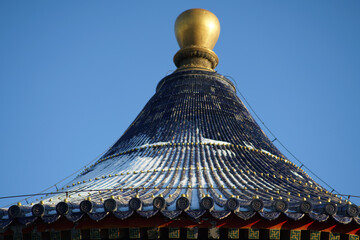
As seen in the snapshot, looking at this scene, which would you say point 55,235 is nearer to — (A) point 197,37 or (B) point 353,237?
(B) point 353,237

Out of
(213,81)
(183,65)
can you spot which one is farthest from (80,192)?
(183,65)

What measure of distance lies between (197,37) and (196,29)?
27 cm

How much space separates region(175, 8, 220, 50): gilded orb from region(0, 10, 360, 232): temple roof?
4.38ft

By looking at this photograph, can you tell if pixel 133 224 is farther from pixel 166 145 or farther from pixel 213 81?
A: pixel 213 81

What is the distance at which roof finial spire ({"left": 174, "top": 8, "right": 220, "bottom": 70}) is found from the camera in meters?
14.4

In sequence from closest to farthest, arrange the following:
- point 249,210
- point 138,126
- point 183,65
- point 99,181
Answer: point 249,210 → point 99,181 → point 138,126 → point 183,65

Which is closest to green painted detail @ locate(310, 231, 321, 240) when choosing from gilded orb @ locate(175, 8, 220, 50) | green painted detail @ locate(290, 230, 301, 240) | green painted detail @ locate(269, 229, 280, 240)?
green painted detail @ locate(290, 230, 301, 240)

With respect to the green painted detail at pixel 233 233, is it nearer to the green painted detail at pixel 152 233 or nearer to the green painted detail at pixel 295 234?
the green painted detail at pixel 295 234

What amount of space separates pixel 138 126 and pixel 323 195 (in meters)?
5.40

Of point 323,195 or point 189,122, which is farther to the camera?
point 189,122

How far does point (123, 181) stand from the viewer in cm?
795

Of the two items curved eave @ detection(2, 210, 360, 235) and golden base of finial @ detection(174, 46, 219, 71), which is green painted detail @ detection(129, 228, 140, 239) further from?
golden base of finial @ detection(174, 46, 219, 71)

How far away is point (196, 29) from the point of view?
1486cm

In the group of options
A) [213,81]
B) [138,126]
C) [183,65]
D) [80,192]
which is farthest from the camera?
[183,65]
